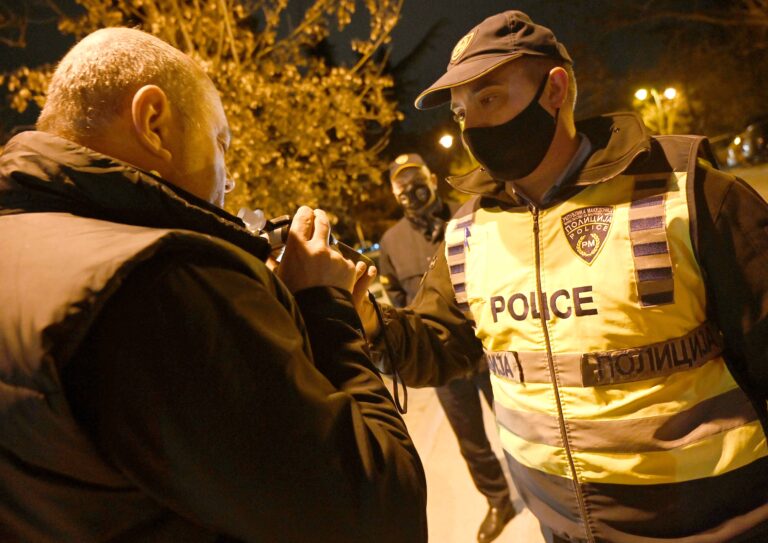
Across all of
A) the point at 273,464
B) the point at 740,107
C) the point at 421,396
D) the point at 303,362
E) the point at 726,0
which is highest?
the point at 726,0

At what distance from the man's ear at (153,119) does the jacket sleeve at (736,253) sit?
1.28 m

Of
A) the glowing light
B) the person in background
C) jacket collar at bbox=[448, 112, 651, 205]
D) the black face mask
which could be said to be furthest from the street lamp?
the black face mask

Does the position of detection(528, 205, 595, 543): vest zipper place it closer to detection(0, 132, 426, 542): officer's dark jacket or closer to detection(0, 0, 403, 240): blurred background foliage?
detection(0, 132, 426, 542): officer's dark jacket

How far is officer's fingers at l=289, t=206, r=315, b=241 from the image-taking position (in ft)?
3.56

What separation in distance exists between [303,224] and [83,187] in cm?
44

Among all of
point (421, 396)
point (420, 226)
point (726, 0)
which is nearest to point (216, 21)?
point (420, 226)

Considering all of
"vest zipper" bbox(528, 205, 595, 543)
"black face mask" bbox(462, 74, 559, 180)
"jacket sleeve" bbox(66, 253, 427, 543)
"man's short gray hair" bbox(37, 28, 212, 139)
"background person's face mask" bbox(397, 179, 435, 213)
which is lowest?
"vest zipper" bbox(528, 205, 595, 543)

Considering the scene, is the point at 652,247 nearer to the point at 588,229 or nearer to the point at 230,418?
the point at 588,229

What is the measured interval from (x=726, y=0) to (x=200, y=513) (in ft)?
69.6

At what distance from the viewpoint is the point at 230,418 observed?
72 cm

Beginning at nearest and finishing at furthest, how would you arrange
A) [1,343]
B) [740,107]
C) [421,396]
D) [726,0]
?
[1,343], [421,396], [726,0], [740,107]

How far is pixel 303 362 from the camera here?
814mm

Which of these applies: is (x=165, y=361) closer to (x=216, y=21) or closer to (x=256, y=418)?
(x=256, y=418)

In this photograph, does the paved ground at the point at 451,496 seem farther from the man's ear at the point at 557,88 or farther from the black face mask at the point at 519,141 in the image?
the man's ear at the point at 557,88
